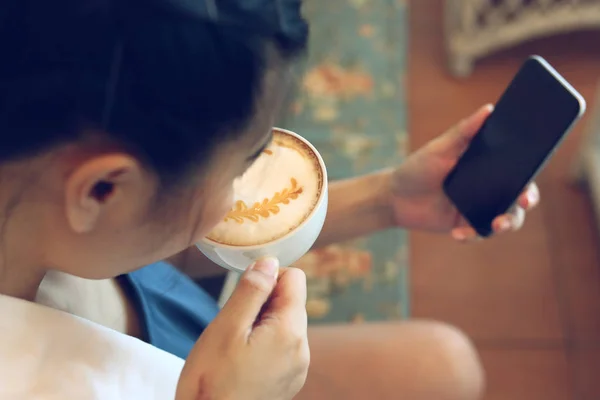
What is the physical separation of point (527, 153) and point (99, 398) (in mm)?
582

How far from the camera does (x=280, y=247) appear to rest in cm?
55

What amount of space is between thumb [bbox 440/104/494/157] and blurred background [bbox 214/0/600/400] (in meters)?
0.51

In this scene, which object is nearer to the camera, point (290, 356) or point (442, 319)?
point (290, 356)

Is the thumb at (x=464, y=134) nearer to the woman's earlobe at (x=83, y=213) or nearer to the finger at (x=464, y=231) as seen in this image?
the finger at (x=464, y=231)

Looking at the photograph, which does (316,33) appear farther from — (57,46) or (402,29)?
(57,46)

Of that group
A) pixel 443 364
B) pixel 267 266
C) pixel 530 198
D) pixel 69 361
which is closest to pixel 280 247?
pixel 267 266

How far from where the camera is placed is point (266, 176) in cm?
61

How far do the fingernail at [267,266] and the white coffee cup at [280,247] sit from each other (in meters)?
0.01

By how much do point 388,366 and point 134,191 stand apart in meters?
0.45

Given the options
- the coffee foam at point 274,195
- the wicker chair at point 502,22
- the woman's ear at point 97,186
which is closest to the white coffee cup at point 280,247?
the coffee foam at point 274,195

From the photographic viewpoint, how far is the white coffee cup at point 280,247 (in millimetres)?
548

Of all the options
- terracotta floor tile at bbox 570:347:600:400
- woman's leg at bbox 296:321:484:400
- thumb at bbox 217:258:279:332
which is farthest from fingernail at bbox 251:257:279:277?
terracotta floor tile at bbox 570:347:600:400

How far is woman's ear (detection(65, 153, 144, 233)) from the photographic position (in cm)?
35

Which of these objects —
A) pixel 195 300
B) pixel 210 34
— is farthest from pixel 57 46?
pixel 195 300
